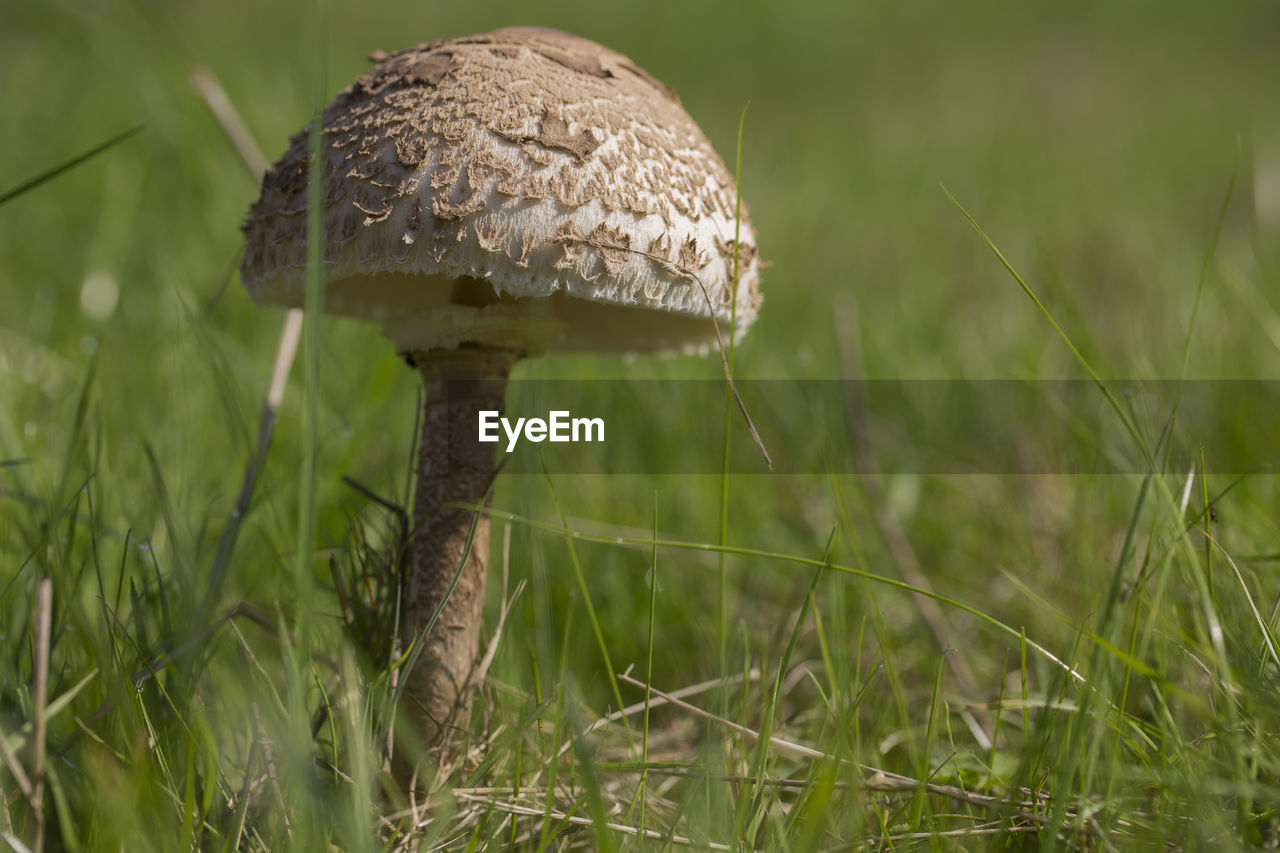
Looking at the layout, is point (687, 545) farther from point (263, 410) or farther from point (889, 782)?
point (263, 410)

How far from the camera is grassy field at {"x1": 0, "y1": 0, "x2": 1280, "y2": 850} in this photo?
1446mm

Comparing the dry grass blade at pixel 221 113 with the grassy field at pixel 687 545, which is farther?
the dry grass blade at pixel 221 113

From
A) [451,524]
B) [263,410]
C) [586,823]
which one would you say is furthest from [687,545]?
[263,410]

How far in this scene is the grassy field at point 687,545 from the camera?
4.75ft

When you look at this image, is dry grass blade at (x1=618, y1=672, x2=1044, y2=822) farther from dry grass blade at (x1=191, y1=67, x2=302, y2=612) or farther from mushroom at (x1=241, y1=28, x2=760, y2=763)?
dry grass blade at (x1=191, y1=67, x2=302, y2=612)

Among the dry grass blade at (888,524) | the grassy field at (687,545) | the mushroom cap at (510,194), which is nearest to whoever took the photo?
the grassy field at (687,545)

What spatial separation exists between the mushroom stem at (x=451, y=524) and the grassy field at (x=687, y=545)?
0.25 ft

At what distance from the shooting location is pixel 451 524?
199 centimetres

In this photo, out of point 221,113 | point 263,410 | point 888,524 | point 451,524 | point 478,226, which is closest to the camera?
point 478,226

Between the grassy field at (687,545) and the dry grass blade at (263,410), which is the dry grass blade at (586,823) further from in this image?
the dry grass blade at (263,410)

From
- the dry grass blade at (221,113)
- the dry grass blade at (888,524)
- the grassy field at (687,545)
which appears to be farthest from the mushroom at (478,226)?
the dry grass blade at (888,524)

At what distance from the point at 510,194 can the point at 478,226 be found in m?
0.08

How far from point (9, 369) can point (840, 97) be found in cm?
936

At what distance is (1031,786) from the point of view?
4.72 feet
